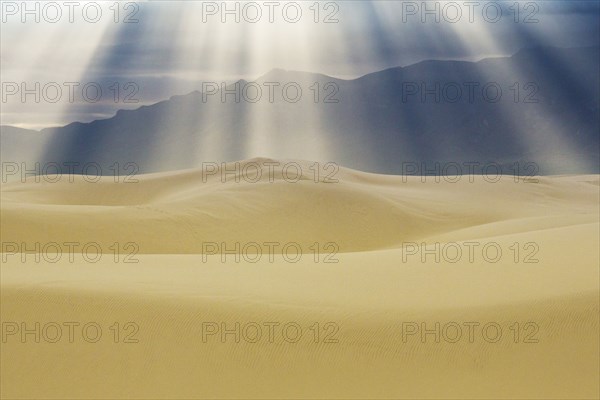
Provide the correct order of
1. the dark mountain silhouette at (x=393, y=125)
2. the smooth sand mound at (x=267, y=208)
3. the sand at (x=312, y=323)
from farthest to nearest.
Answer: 1. the dark mountain silhouette at (x=393, y=125)
2. the smooth sand mound at (x=267, y=208)
3. the sand at (x=312, y=323)

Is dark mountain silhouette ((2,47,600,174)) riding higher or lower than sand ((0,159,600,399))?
higher

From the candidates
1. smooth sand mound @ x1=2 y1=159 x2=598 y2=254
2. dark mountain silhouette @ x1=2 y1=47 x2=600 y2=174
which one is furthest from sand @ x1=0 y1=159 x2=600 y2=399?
dark mountain silhouette @ x1=2 y1=47 x2=600 y2=174

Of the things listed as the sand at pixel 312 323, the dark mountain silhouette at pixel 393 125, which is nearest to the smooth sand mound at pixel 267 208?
the sand at pixel 312 323

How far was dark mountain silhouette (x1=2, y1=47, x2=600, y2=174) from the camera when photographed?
95375 mm

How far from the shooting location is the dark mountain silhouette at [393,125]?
95375 millimetres

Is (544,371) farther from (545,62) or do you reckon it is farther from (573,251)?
(545,62)

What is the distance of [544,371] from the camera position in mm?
5332

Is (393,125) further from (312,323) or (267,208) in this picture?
(312,323)

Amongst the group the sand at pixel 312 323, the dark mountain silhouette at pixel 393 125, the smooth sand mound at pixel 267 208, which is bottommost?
the sand at pixel 312 323

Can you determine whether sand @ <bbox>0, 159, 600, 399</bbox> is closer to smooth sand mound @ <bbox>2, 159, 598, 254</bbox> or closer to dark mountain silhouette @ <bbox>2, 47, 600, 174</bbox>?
smooth sand mound @ <bbox>2, 159, 598, 254</bbox>

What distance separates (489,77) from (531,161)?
2447 centimetres

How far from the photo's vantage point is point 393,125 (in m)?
102

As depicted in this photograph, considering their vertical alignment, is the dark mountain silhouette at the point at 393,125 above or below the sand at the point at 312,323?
above

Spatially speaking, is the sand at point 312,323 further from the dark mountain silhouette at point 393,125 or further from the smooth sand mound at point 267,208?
the dark mountain silhouette at point 393,125
